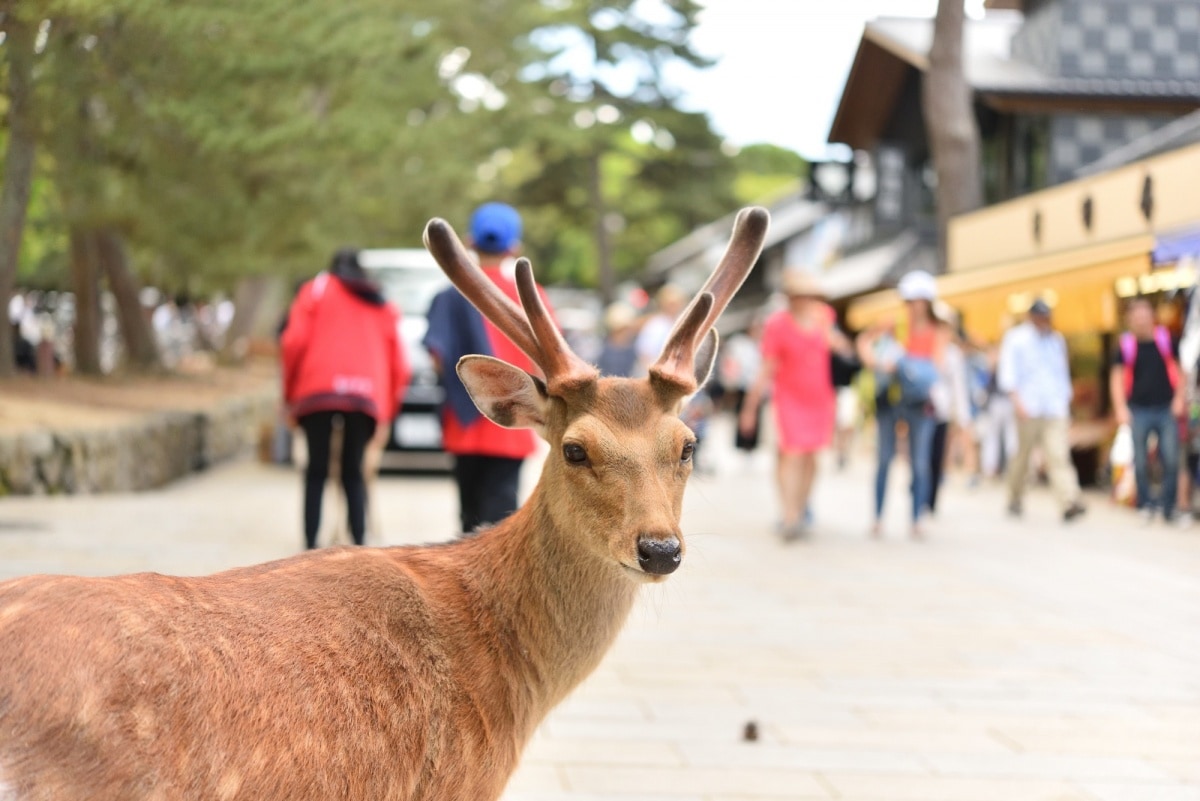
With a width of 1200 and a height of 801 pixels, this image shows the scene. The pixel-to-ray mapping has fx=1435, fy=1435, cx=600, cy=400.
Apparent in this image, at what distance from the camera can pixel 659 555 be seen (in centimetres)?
338

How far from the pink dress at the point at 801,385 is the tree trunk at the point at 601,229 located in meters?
36.3

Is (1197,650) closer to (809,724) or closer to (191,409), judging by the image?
(809,724)

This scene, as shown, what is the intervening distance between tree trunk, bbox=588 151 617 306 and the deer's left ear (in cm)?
4334

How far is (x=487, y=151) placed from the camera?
36156mm

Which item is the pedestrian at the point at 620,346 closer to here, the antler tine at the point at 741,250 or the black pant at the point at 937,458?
the black pant at the point at 937,458

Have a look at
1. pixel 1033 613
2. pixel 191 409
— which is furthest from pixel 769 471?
pixel 1033 613

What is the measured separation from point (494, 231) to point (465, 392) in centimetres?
74

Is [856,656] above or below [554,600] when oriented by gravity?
below

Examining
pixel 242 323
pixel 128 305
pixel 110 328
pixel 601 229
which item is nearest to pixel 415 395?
pixel 128 305

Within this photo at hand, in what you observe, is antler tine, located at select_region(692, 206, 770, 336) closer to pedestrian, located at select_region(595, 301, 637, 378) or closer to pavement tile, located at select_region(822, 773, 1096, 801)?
pavement tile, located at select_region(822, 773, 1096, 801)

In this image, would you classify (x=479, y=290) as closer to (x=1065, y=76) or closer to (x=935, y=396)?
(x=935, y=396)

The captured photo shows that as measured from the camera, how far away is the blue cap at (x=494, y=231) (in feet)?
21.2

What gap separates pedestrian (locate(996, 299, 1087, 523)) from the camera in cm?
1360

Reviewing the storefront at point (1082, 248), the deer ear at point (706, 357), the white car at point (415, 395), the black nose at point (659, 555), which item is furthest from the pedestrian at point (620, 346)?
the black nose at point (659, 555)
